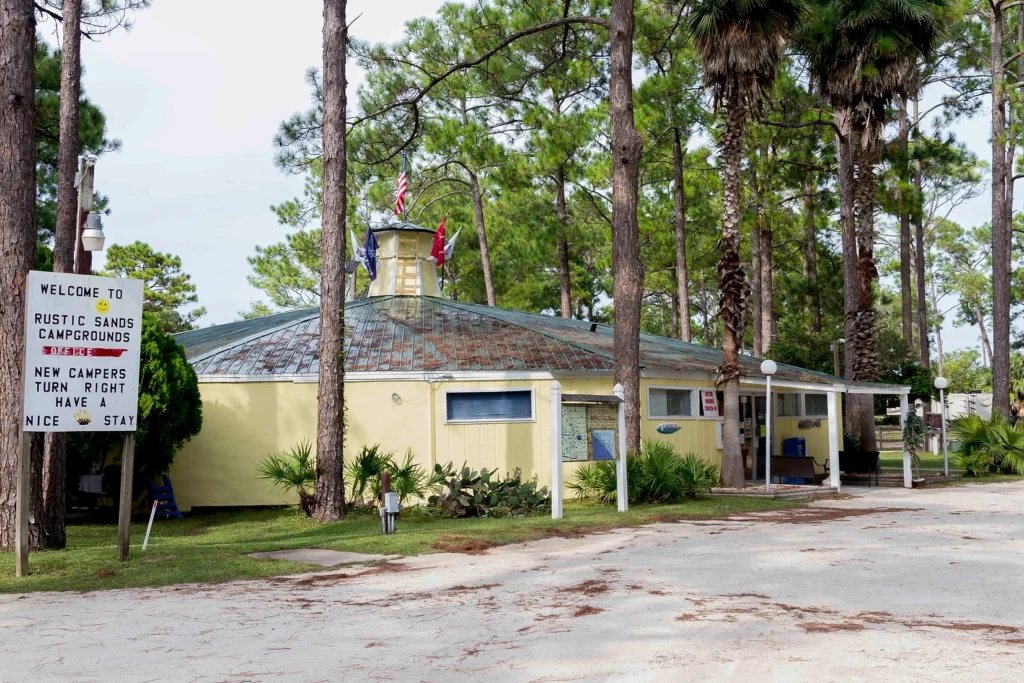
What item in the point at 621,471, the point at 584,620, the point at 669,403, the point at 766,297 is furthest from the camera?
the point at 766,297

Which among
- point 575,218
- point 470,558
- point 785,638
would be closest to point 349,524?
point 470,558

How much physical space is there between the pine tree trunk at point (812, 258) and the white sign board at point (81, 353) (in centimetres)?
2574

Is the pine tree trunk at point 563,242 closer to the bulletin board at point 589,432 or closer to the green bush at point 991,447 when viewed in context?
the green bush at point 991,447

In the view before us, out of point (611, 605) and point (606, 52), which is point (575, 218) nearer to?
point (606, 52)

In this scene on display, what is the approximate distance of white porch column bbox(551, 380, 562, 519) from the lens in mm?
13469

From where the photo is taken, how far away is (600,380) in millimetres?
17016

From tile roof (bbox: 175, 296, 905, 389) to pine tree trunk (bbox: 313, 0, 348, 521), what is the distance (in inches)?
101

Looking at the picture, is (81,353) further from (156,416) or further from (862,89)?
(862,89)

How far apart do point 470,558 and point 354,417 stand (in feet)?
22.9

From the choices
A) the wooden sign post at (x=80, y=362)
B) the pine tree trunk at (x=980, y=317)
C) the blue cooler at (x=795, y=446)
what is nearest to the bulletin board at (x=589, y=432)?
the wooden sign post at (x=80, y=362)

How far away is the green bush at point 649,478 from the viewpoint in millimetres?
15375

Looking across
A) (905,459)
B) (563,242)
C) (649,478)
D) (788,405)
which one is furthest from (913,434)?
(563,242)

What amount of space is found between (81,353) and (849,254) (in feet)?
61.2

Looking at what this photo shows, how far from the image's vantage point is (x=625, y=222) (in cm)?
1630
